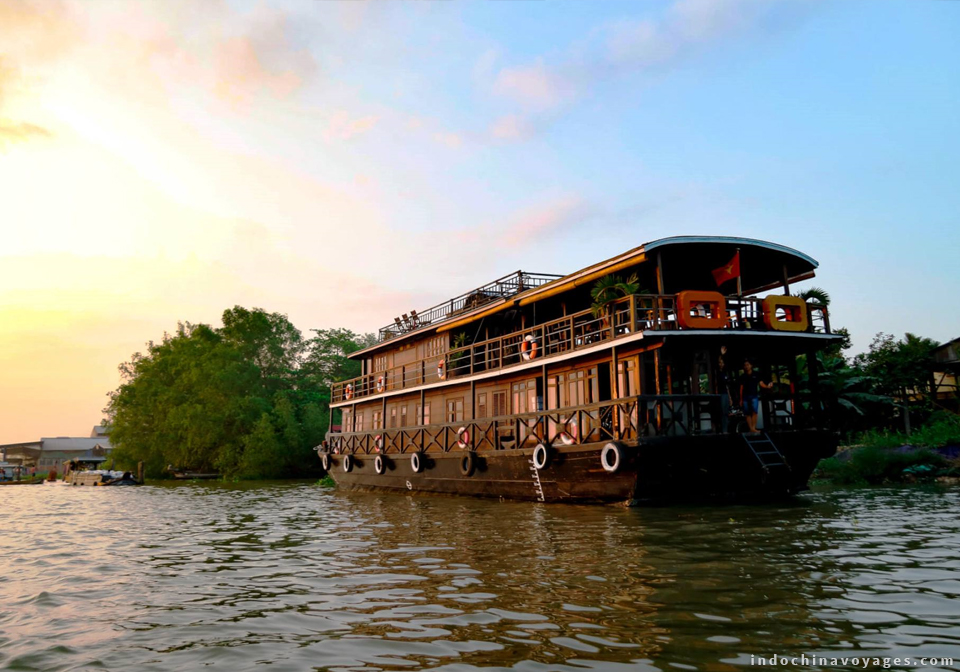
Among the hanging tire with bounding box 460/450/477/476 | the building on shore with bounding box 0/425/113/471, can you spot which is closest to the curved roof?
the hanging tire with bounding box 460/450/477/476

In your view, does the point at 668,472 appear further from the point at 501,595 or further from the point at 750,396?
the point at 501,595

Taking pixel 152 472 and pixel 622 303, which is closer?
pixel 622 303

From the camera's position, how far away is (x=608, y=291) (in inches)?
704

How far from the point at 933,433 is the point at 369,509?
24815 millimetres

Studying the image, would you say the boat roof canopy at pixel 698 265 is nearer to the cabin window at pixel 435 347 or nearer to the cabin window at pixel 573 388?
the cabin window at pixel 573 388

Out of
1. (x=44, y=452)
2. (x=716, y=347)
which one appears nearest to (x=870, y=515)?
(x=716, y=347)

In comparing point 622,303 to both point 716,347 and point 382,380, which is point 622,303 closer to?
point 716,347

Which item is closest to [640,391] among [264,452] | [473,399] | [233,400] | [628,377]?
[628,377]

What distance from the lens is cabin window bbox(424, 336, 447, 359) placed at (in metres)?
26.5

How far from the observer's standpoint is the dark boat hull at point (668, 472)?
15.0 metres

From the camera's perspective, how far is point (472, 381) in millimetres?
22250

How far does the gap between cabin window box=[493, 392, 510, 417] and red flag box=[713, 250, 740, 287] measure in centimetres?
755

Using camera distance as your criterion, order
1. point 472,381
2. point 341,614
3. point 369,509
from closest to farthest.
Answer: point 341,614
point 369,509
point 472,381

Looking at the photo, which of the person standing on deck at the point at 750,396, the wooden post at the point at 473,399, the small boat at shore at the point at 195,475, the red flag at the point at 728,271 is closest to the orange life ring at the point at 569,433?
the person standing on deck at the point at 750,396
